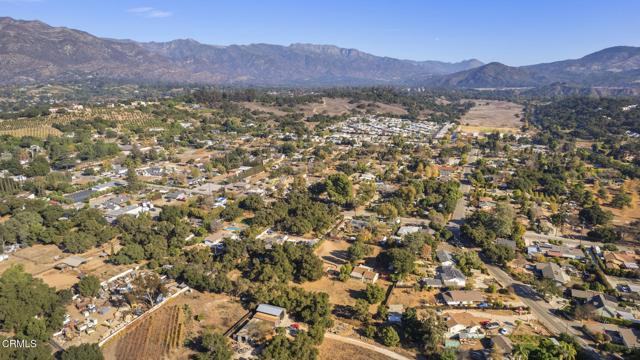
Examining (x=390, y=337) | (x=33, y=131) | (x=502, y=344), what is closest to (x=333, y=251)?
(x=390, y=337)

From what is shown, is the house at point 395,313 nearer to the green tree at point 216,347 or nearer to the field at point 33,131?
the green tree at point 216,347

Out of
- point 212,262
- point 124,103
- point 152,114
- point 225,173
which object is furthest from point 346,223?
point 124,103

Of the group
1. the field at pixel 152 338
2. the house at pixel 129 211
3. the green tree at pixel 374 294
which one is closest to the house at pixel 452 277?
the green tree at pixel 374 294

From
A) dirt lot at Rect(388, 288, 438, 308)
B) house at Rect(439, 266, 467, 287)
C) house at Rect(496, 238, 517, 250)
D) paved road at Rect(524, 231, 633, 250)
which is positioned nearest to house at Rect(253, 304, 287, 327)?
dirt lot at Rect(388, 288, 438, 308)

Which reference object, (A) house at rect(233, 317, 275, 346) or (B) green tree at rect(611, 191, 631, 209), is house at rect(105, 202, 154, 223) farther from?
(B) green tree at rect(611, 191, 631, 209)

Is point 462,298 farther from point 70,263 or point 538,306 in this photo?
point 70,263

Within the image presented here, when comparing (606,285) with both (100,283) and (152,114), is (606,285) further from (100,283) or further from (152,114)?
(152,114)
